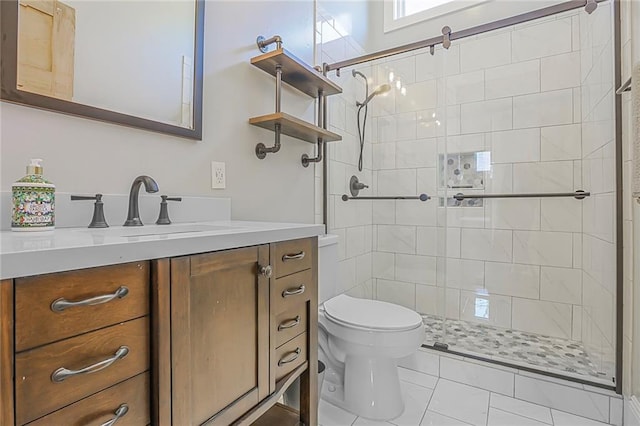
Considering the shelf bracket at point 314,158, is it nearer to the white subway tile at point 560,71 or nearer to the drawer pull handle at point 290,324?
the drawer pull handle at point 290,324

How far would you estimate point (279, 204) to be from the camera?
1758mm

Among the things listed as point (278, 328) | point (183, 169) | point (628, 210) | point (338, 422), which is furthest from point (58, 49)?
point (628, 210)

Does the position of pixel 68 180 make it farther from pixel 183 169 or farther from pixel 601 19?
pixel 601 19

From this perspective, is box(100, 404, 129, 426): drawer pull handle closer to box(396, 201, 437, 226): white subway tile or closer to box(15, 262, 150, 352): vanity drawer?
box(15, 262, 150, 352): vanity drawer

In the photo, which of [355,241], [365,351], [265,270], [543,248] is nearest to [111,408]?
[265,270]

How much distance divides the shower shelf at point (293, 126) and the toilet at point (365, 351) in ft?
1.95

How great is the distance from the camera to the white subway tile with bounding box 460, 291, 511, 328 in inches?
93.4

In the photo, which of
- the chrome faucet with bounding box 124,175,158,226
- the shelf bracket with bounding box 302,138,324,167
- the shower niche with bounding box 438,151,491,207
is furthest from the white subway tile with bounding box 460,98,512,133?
the chrome faucet with bounding box 124,175,158,226

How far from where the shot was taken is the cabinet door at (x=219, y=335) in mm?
671

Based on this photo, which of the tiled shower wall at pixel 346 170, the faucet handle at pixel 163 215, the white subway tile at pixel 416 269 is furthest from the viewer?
the white subway tile at pixel 416 269

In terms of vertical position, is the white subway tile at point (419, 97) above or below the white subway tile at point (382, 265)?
above

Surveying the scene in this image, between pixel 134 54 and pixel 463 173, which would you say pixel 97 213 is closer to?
pixel 134 54

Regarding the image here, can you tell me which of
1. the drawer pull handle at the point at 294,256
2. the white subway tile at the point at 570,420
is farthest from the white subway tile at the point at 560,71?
the drawer pull handle at the point at 294,256

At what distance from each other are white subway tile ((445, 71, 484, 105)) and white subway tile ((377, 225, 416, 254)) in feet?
3.46
